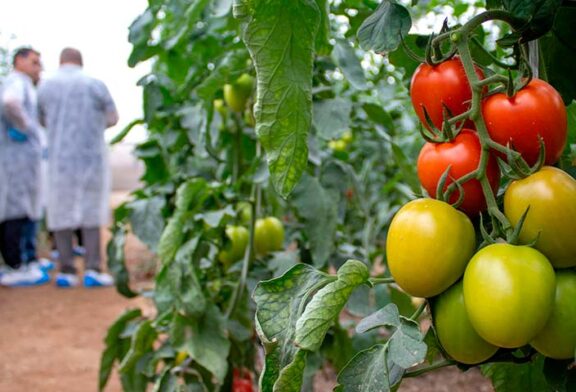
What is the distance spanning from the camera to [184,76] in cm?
183

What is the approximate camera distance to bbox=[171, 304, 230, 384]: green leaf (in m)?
1.36

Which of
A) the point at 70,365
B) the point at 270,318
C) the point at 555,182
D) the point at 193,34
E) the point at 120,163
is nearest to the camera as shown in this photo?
the point at 555,182

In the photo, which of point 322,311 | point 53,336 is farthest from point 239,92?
point 53,336

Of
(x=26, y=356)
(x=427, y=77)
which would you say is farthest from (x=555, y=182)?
(x=26, y=356)

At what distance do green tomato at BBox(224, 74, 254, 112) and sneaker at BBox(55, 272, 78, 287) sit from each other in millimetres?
3340

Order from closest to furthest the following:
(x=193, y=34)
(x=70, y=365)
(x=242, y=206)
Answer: (x=242, y=206) → (x=193, y=34) → (x=70, y=365)

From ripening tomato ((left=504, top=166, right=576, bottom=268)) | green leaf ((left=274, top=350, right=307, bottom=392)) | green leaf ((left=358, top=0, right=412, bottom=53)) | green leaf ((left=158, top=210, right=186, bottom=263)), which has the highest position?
green leaf ((left=358, top=0, right=412, bottom=53))

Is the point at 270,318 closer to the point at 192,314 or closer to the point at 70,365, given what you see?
the point at 192,314

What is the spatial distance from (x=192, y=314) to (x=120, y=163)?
16.9 meters

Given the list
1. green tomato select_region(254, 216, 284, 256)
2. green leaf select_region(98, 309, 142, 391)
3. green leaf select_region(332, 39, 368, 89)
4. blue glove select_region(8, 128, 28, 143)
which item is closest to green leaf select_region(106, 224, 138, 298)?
green leaf select_region(98, 309, 142, 391)

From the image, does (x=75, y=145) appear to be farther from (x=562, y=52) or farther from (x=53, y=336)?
(x=562, y=52)

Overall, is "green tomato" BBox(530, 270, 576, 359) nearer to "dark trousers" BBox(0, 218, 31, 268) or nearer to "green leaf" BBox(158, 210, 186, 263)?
"green leaf" BBox(158, 210, 186, 263)

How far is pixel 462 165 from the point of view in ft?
A: 1.82

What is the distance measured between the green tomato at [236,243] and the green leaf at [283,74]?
932 millimetres
